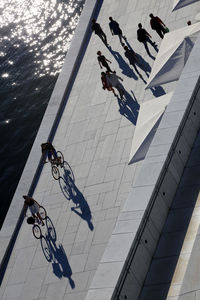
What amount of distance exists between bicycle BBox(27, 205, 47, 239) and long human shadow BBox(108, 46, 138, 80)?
8.03 m

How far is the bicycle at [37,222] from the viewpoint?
24.7 metres

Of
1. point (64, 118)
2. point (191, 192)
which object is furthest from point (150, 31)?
point (191, 192)

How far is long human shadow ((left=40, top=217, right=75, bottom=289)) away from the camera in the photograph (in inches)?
883

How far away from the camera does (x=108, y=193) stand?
24109 millimetres

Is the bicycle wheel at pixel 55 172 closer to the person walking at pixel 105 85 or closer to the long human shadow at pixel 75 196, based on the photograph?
the long human shadow at pixel 75 196

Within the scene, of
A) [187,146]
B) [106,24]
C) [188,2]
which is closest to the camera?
[187,146]

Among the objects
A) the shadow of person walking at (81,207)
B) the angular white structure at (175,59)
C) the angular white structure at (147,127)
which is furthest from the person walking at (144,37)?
the angular white structure at (147,127)

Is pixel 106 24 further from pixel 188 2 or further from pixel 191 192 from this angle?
pixel 191 192

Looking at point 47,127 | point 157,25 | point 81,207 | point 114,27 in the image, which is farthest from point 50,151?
point 114,27

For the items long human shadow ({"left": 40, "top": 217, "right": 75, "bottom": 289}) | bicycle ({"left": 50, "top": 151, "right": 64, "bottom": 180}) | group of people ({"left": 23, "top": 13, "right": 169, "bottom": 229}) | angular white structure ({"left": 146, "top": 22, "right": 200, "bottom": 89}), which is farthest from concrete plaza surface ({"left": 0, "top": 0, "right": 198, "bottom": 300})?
angular white structure ({"left": 146, "top": 22, "right": 200, "bottom": 89})

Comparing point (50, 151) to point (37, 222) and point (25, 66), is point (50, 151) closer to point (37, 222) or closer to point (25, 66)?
point (37, 222)

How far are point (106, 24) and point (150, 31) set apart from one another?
13.6 feet

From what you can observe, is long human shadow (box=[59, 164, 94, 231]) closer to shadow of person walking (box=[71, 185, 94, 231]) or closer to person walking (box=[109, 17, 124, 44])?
shadow of person walking (box=[71, 185, 94, 231])

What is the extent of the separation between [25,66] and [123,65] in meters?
12.2
